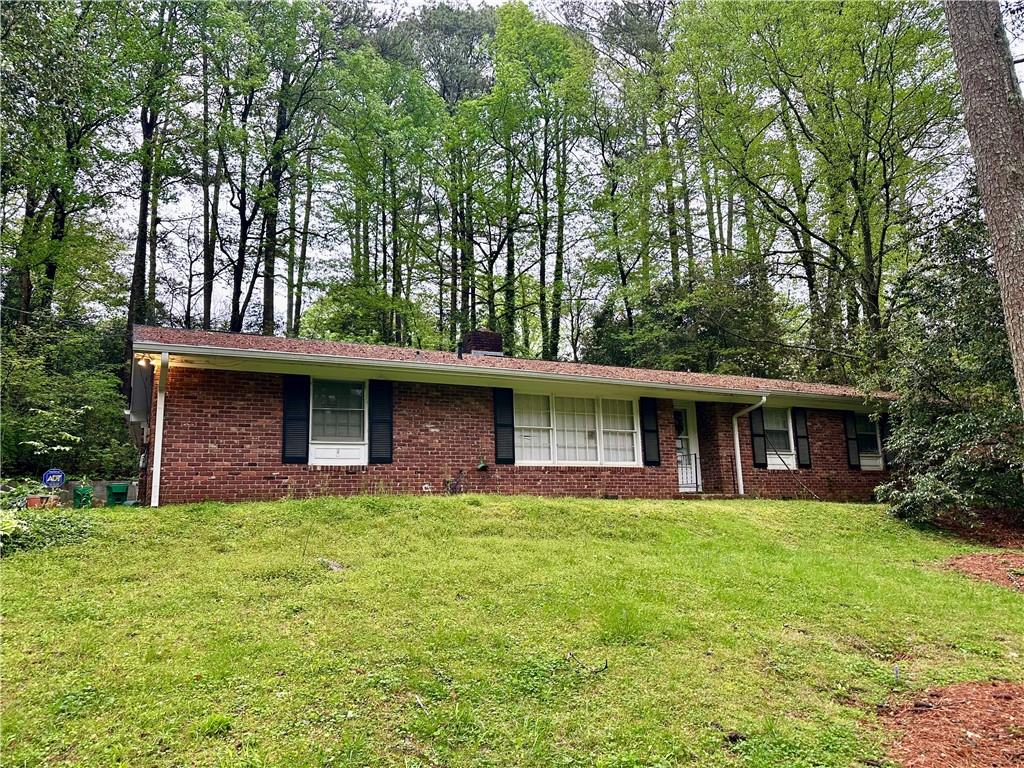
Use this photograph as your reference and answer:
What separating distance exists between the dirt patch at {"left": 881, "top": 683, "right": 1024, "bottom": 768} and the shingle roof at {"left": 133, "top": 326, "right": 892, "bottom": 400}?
288 inches

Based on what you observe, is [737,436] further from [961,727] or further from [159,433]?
[159,433]

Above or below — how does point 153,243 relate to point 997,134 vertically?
Answer: above

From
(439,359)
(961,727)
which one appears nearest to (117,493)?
(439,359)

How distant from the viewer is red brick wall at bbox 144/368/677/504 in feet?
27.9

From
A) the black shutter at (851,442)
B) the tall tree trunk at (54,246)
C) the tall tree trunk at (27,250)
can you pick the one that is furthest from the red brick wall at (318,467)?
the tall tree trunk at (54,246)

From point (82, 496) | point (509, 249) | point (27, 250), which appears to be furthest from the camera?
point (509, 249)

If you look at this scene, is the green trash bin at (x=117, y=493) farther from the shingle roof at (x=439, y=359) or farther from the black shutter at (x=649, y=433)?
the black shutter at (x=649, y=433)

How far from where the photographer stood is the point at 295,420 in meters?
9.23

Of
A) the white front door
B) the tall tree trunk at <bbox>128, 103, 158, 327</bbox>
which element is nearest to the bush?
the white front door

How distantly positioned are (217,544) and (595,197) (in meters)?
19.3

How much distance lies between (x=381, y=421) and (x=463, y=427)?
142 centimetres

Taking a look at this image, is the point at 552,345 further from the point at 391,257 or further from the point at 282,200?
the point at 282,200

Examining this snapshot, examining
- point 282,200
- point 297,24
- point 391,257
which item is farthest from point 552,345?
point 297,24

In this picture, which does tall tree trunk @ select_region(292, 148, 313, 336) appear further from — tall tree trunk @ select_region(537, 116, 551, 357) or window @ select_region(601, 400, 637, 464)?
window @ select_region(601, 400, 637, 464)
